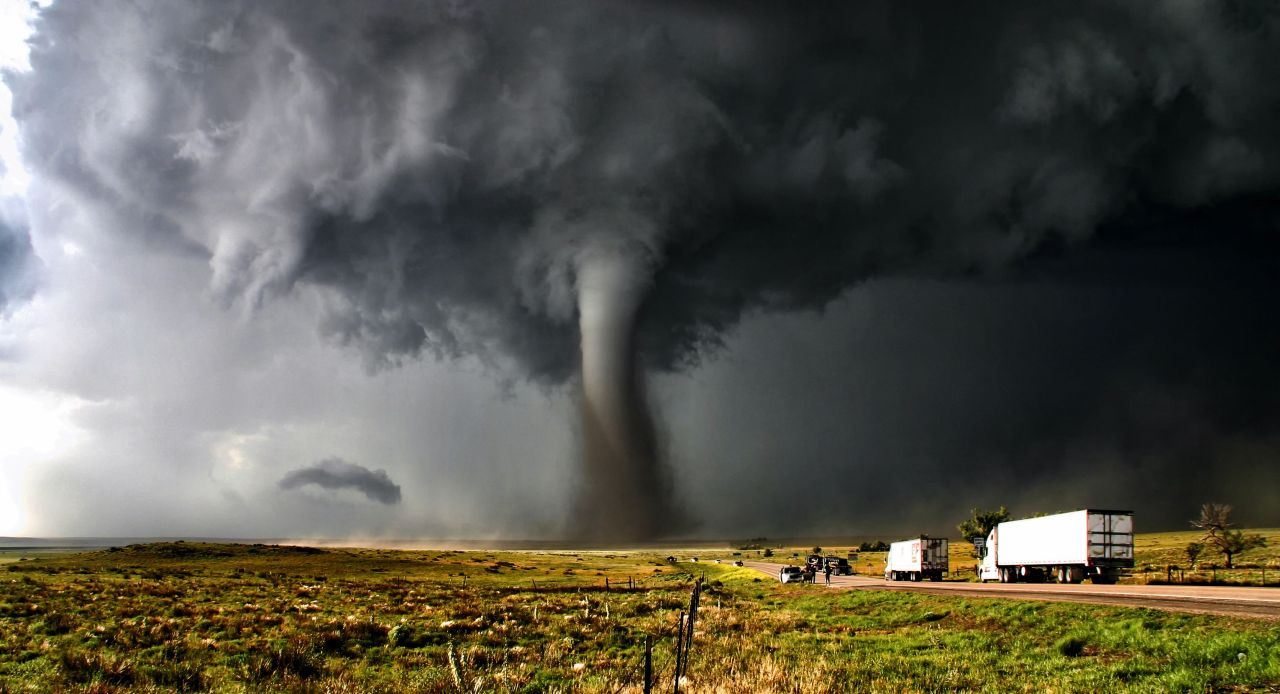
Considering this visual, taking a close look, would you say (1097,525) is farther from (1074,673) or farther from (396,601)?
(396,601)

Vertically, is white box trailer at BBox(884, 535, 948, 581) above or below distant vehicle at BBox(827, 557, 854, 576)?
above

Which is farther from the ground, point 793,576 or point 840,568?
point 793,576

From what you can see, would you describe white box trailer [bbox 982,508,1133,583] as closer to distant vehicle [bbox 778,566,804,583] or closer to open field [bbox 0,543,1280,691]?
open field [bbox 0,543,1280,691]

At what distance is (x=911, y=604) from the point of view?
37031 millimetres

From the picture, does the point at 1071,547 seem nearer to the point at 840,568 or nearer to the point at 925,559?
the point at 925,559

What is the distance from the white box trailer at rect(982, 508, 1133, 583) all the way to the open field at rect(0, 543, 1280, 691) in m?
14.5

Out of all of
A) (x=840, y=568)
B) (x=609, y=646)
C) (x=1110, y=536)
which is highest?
(x=1110, y=536)

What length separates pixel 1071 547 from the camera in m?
47.1

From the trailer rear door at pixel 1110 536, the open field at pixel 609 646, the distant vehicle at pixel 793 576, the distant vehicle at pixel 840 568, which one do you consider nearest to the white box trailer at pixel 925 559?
the distant vehicle at pixel 793 576

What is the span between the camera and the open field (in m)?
16.4

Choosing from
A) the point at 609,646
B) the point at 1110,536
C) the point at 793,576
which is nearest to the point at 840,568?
the point at 793,576

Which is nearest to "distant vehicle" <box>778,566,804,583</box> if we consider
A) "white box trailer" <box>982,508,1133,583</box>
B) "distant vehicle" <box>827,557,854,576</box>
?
"distant vehicle" <box>827,557,854,576</box>

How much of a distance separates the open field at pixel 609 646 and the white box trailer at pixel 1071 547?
47.4ft

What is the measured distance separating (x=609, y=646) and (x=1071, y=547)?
36.7 m
